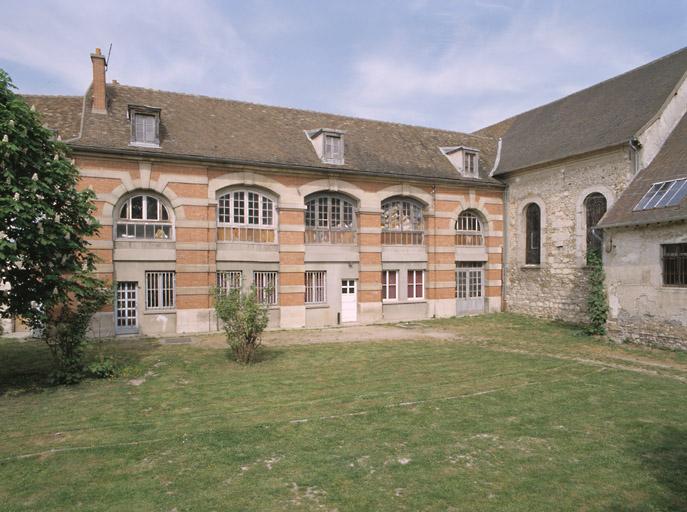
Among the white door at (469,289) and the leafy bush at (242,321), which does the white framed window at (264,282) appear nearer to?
the leafy bush at (242,321)

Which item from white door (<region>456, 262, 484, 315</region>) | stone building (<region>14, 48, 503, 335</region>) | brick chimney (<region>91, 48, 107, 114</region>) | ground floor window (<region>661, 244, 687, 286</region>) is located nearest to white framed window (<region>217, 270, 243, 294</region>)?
stone building (<region>14, 48, 503, 335</region>)

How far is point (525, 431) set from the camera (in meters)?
7.06

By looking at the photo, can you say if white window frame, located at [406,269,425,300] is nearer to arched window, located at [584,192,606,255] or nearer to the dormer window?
arched window, located at [584,192,606,255]

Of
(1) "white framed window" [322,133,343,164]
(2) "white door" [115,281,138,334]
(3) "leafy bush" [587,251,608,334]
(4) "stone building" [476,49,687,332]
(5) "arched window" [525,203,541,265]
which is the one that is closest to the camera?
(3) "leafy bush" [587,251,608,334]

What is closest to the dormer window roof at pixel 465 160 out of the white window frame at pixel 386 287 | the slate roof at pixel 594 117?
the slate roof at pixel 594 117

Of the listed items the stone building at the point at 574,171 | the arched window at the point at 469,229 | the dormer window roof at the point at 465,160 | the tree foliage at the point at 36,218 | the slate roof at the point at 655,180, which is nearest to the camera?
the tree foliage at the point at 36,218

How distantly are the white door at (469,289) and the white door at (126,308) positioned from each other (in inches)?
546

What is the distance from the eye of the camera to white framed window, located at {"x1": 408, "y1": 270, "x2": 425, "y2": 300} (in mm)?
21359

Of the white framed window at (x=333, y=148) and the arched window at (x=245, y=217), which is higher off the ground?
the white framed window at (x=333, y=148)

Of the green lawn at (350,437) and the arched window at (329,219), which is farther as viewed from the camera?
the arched window at (329,219)

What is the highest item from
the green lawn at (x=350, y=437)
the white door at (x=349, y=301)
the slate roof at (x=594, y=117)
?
the slate roof at (x=594, y=117)

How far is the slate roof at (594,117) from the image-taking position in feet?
56.9

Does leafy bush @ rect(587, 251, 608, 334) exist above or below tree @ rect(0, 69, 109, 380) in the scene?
below

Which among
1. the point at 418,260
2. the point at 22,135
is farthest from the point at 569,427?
the point at 418,260
